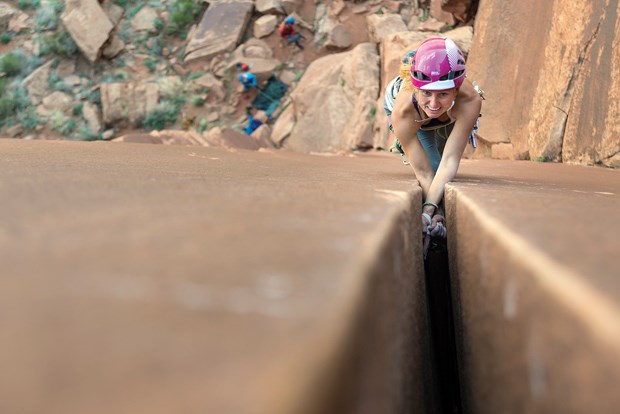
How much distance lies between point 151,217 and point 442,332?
4.60ft

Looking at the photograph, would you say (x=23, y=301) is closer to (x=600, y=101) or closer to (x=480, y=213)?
(x=480, y=213)

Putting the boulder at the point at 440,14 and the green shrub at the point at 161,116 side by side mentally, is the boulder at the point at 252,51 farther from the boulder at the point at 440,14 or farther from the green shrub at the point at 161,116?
the boulder at the point at 440,14

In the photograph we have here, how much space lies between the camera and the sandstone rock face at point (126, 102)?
10906 mm

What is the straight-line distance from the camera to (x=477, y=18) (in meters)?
Result: 6.86

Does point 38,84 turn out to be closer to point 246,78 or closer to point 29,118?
point 29,118

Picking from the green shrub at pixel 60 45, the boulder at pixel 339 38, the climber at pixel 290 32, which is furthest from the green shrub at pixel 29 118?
the boulder at pixel 339 38

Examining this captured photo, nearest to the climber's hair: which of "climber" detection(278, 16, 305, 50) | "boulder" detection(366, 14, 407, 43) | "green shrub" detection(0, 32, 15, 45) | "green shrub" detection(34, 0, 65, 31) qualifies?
"boulder" detection(366, 14, 407, 43)

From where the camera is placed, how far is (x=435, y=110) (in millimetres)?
2098

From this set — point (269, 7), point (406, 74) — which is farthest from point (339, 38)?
point (406, 74)

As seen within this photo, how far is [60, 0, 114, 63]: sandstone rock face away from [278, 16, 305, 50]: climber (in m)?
4.02

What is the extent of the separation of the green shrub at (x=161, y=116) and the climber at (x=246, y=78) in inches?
65.7

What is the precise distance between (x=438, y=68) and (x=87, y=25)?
11401 mm

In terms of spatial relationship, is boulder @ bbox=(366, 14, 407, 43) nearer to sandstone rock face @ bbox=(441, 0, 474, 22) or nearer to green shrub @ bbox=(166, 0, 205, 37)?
sandstone rock face @ bbox=(441, 0, 474, 22)

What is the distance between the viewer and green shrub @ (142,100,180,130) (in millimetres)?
11023
